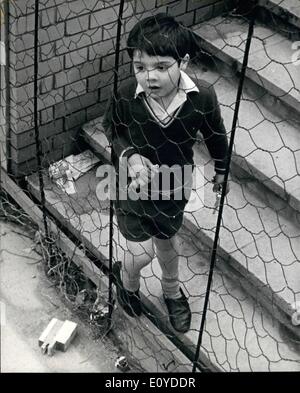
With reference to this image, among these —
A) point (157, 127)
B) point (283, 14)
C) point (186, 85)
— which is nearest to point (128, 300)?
point (157, 127)

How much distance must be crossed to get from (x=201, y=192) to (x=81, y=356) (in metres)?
0.70

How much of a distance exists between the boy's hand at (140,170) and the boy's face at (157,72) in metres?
0.19

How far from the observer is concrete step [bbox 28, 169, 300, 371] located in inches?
96.8

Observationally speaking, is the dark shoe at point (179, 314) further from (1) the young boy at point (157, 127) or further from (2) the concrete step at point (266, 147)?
(2) the concrete step at point (266, 147)

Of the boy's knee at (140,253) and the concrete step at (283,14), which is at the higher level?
the concrete step at (283,14)

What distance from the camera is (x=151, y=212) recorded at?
7.56 feet

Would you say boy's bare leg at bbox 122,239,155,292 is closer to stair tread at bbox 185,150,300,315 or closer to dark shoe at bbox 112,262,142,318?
dark shoe at bbox 112,262,142,318

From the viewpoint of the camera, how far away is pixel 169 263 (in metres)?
2.45

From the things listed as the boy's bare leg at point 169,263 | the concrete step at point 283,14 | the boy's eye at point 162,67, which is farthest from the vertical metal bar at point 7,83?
the concrete step at point 283,14

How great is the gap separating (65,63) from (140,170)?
2.49ft

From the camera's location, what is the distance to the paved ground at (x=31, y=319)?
251 cm

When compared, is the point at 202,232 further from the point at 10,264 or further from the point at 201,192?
the point at 10,264

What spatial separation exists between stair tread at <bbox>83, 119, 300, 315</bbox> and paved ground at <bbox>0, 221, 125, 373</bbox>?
1.67 ft
